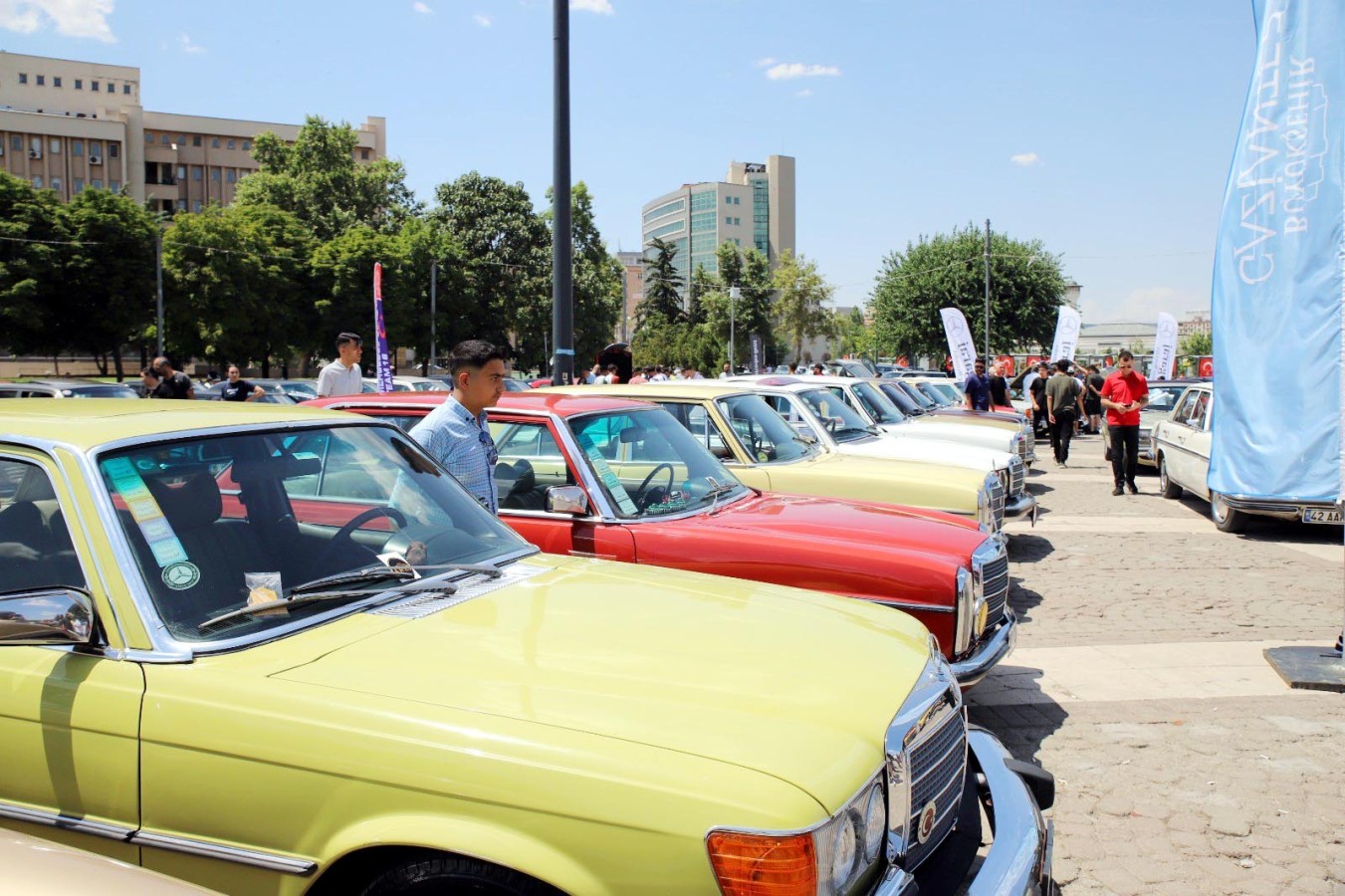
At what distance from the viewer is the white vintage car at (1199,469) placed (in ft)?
35.7

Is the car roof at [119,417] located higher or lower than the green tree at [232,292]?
lower

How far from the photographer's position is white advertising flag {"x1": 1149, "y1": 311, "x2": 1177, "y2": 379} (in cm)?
2945

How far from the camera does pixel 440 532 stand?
11.7ft

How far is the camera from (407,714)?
223 cm

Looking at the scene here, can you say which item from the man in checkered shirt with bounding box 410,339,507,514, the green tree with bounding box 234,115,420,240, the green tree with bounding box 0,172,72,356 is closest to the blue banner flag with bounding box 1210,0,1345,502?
the man in checkered shirt with bounding box 410,339,507,514

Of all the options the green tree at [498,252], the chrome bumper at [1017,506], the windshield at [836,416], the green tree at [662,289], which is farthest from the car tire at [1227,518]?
the green tree at [662,289]

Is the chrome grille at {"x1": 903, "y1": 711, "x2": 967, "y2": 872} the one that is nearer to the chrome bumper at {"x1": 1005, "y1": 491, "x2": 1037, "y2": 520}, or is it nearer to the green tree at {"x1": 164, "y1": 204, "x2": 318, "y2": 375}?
the chrome bumper at {"x1": 1005, "y1": 491, "x2": 1037, "y2": 520}

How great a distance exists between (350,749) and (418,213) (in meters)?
67.3

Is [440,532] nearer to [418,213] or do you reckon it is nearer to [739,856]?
[739,856]

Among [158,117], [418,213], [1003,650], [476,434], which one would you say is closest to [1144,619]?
[1003,650]

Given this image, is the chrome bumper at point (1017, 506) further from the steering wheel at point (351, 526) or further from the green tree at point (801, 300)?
the green tree at point (801, 300)

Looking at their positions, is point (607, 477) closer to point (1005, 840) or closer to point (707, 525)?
point (707, 525)

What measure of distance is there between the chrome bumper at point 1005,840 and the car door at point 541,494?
220 cm

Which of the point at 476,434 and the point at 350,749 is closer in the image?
the point at 350,749
